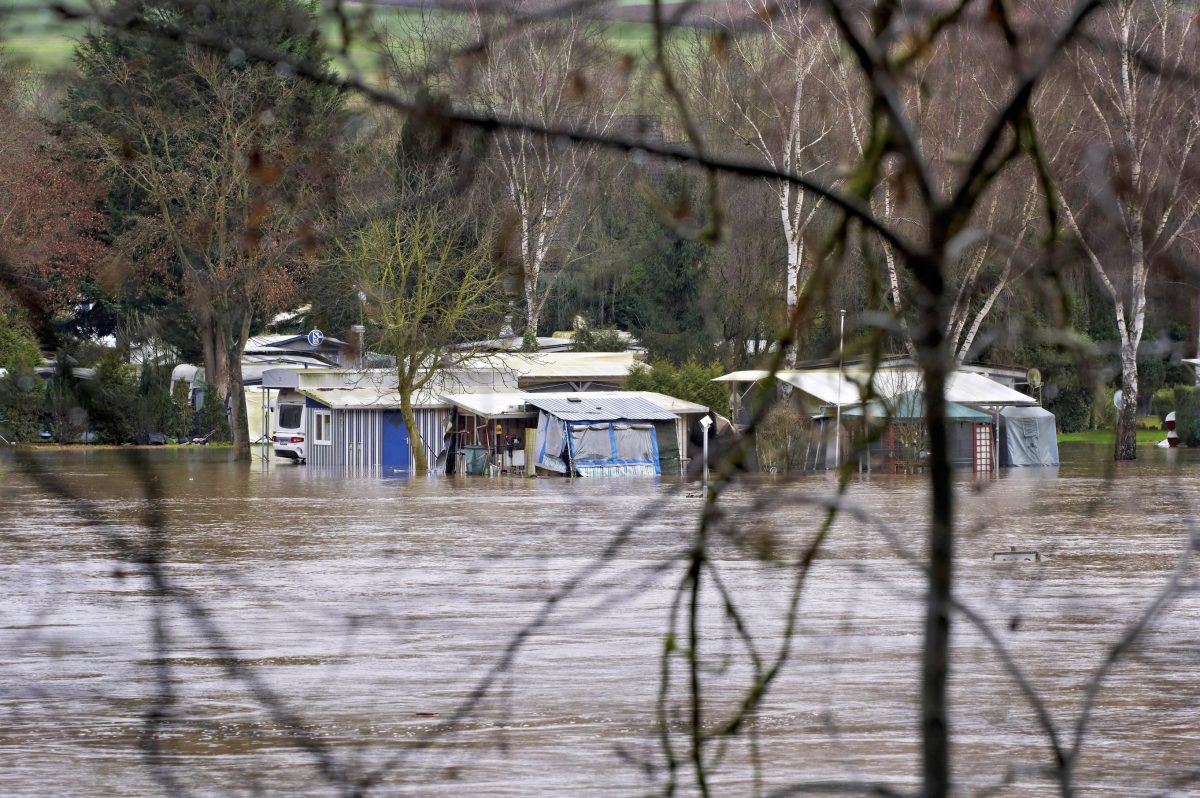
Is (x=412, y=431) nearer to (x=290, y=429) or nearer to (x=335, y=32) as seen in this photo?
(x=290, y=429)

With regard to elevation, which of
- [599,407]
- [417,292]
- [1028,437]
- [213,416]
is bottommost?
[1028,437]

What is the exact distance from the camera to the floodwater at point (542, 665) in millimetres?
4477

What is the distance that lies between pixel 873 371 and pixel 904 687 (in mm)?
9290

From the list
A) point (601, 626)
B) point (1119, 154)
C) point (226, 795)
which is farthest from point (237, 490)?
point (1119, 154)

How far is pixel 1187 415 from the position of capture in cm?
5484

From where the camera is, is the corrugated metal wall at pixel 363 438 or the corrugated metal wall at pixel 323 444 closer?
the corrugated metal wall at pixel 363 438

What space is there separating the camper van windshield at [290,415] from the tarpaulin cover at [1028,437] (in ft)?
62.4

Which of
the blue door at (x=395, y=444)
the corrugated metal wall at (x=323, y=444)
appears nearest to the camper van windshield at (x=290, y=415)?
the corrugated metal wall at (x=323, y=444)

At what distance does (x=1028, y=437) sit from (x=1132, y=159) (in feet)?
144

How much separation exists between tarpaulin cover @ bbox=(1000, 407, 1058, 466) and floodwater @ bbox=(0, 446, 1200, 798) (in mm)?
23407

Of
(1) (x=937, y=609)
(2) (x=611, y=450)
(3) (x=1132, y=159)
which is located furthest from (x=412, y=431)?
(1) (x=937, y=609)

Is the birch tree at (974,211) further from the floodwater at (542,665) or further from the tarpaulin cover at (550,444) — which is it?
the tarpaulin cover at (550,444)

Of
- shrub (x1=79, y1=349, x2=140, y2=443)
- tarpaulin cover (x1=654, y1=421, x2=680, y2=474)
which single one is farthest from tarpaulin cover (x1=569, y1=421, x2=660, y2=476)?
shrub (x1=79, y1=349, x2=140, y2=443)

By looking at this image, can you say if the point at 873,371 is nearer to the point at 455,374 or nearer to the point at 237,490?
the point at 237,490
